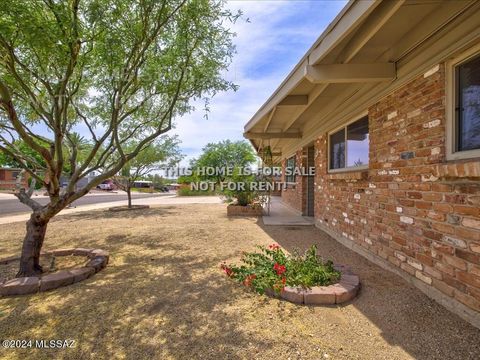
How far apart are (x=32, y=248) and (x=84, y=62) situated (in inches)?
102

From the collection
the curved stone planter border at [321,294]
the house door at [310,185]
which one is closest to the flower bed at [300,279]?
the curved stone planter border at [321,294]

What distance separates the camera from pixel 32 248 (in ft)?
11.7

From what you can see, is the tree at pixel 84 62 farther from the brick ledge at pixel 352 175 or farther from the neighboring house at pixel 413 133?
the brick ledge at pixel 352 175

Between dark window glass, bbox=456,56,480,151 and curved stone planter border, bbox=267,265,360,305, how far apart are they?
176 centimetres

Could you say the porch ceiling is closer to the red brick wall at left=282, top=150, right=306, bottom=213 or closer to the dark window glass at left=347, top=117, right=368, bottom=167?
the dark window glass at left=347, top=117, right=368, bottom=167

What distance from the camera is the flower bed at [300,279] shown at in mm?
2814

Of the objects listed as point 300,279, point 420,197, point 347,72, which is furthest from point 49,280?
point 347,72

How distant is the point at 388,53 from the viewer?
348 cm

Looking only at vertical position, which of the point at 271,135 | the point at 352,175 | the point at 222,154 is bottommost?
the point at 352,175

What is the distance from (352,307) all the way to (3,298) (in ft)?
12.0

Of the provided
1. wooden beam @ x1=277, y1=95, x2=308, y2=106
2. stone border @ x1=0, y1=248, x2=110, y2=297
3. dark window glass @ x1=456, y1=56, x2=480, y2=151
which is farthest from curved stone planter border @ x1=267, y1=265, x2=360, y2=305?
wooden beam @ x1=277, y1=95, x2=308, y2=106

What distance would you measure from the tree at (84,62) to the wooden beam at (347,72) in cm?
148

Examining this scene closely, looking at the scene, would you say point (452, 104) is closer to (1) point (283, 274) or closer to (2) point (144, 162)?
(1) point (283, 274)

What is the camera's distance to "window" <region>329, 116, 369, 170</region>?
4.70 meters
